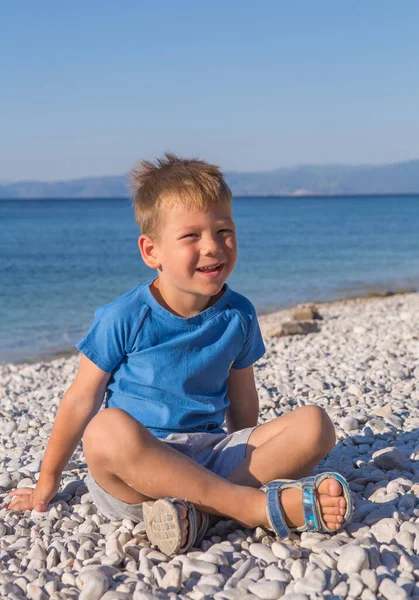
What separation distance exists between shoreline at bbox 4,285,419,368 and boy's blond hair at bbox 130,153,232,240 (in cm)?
629

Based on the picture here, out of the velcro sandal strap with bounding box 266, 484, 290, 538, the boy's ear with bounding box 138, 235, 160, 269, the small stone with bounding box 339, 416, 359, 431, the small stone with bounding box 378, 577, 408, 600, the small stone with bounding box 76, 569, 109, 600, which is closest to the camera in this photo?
the small stone with bounding box 378, 577, 408, 600

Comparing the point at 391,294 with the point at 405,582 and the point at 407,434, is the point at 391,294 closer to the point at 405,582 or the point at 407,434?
the point at 407,434

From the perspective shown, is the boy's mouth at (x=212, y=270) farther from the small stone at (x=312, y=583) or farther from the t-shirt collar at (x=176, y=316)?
the small stone at (x=312, y=583)

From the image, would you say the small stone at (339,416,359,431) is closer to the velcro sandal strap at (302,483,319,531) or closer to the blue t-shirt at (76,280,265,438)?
the blue t-shirt at (76,280,265,438)

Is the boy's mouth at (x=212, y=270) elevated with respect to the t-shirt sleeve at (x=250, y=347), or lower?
elevated

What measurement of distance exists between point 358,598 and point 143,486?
2.96 feet

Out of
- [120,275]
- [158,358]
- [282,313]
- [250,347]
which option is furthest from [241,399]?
[120,275]

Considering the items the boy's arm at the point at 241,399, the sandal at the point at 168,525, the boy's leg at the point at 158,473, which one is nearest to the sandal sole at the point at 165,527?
the sandal at the point at 168,525

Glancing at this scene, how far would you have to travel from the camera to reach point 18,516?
3176 millimetres

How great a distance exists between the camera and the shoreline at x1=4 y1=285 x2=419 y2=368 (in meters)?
10.1

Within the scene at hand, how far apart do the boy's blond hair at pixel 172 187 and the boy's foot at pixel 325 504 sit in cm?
120

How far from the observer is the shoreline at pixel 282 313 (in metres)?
10.1

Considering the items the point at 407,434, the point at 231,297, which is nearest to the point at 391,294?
the point at 407,434

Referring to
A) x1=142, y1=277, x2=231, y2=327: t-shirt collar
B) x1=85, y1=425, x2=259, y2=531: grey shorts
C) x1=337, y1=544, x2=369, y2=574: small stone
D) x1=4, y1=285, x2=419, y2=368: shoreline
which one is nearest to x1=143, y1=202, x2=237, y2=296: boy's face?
x1=142, y1=277, x2=231, y2=327: t-shirt collar
